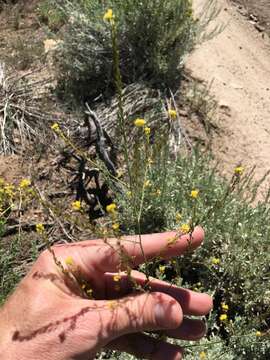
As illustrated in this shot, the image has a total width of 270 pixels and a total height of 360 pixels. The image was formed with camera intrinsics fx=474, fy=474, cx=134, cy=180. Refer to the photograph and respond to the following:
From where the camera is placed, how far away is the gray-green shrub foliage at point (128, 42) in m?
4.01

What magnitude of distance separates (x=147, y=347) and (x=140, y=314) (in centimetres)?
46

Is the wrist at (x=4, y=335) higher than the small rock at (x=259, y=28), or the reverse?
the small rock at (x=259, y=28)

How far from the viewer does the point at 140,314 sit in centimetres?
176

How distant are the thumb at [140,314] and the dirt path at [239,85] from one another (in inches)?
83.9

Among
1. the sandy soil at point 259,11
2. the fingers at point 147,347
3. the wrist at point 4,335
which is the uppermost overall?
the sandy soil at point 259,11

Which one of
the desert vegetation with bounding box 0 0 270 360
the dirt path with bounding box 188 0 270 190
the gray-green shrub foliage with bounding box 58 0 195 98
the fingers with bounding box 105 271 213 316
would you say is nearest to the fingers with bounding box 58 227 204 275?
the fingers with bounding box 105 271 213 316

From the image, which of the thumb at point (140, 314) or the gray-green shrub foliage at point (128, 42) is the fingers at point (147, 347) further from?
the gray-green shrub foliage at point (128, 42)

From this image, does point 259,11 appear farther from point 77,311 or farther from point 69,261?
point 77,311

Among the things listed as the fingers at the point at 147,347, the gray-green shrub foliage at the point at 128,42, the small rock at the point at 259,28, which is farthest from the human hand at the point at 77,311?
the small rock at the point at 259,28

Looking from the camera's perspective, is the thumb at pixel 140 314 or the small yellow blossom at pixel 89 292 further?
the small yellow blossom at pixel 89 292

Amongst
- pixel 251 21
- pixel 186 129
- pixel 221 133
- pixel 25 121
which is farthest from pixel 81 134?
pixel 251 21

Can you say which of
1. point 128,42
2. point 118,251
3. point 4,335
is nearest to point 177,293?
point 118,251

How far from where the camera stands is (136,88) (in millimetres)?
4008

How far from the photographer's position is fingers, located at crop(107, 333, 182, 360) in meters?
2.11
